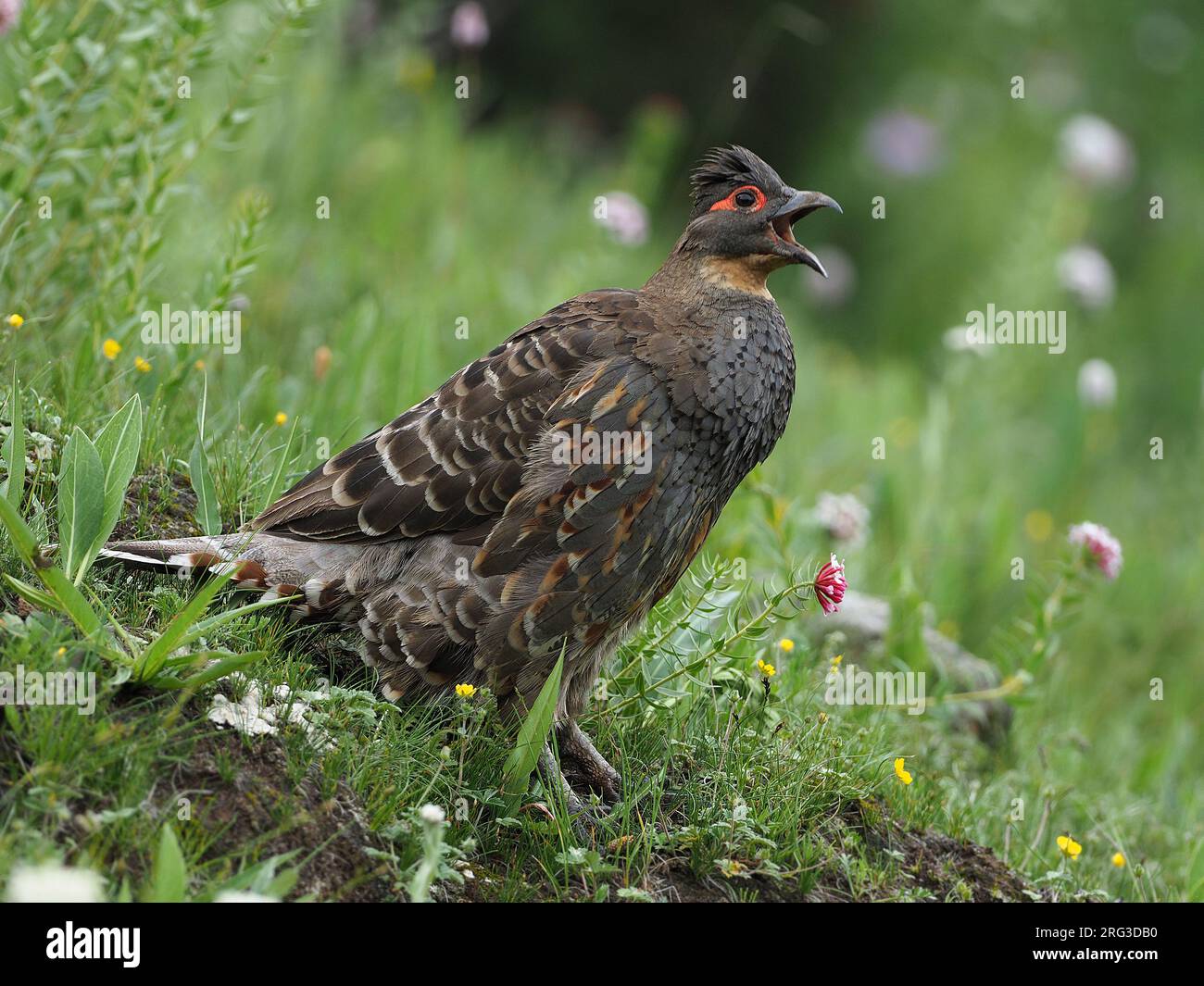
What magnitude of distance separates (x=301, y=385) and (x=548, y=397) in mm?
2084

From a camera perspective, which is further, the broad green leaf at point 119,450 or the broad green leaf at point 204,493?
the broad green leaf at point 204,493

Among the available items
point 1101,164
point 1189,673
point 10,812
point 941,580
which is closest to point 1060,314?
point 1101,164

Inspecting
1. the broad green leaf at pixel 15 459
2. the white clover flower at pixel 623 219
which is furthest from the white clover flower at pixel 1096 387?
the broad green leaf at pixel 15 459

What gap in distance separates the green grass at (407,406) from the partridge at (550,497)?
0.19m

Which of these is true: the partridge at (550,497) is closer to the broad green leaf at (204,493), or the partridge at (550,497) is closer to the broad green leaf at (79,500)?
the broad green leaf at (204,493)

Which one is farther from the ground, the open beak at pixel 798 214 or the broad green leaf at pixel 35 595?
the open beak at pixel 798 214

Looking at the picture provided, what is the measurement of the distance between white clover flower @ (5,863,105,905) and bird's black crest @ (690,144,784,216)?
3.06 m

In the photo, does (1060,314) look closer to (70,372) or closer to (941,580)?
(941,580)

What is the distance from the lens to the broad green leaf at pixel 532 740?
4062mm

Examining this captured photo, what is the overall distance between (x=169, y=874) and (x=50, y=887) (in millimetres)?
382

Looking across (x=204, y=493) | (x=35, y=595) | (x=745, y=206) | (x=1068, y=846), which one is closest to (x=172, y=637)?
(x=35, y=595)

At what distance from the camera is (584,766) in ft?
15.1

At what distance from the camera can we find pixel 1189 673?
26.3ft

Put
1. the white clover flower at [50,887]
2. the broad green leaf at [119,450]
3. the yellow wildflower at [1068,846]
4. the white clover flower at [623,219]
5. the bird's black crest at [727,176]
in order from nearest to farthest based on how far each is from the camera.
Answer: the white clover flower at [50,887] < the broad green leaf at [119,450] < the yellow wildflower at [1068,846] < the bird's black crest at [727,176] < the white clover flower at [623,219]
